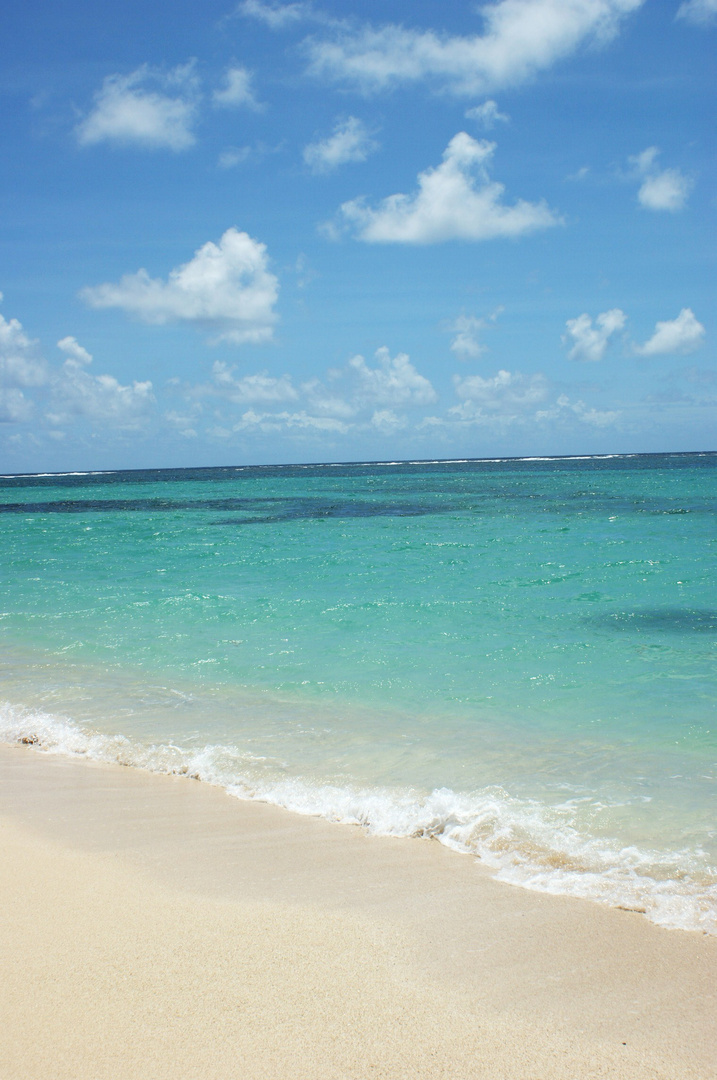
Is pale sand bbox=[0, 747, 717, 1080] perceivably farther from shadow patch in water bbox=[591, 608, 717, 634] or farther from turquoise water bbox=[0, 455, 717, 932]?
shadow patch in water bbox=[591, 608, 717, 634]

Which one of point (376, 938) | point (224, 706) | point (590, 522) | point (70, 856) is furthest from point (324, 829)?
point (590, 522)

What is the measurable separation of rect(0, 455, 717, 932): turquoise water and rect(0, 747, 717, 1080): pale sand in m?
0.50

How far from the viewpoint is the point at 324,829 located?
487 cm

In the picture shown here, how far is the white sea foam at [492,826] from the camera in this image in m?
3.94

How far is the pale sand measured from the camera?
275 cm

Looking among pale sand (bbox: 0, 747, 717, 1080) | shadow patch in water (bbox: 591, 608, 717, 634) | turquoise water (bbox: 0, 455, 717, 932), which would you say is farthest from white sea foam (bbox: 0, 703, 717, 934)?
shadow patch in water (bbox: 591, 608, 717, 634)

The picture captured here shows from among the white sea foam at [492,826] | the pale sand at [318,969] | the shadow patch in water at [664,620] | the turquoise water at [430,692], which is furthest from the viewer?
the shadow patch in water at [664,620]

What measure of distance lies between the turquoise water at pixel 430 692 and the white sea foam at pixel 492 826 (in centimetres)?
2

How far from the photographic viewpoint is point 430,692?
793 centimetres

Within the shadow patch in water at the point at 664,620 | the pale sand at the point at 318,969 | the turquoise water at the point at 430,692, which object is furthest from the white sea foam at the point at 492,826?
the shadow patch in water at the point at 664,620

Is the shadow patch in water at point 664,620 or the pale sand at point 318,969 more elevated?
the shadow patch in water at point 664,620

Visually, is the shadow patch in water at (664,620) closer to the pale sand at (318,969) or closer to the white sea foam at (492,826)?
the white sea foam at (492,826)

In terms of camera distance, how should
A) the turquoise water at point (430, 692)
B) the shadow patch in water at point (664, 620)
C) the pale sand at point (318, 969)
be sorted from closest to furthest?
the pale sand at point (318, 969)
the turquoise water at point (430, 692)
the shadow patch in water at point (664, 620)

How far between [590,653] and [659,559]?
9651 mm
